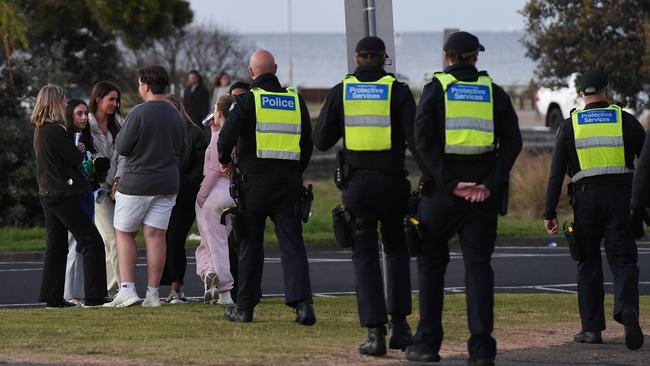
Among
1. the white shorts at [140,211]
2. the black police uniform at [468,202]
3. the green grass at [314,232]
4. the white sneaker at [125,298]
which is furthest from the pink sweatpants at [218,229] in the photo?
the green grass at [314,232]

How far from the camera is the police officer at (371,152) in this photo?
31.1 feet

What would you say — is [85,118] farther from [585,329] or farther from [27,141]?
[27,141]

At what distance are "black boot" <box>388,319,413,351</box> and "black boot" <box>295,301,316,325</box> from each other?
1243 mm

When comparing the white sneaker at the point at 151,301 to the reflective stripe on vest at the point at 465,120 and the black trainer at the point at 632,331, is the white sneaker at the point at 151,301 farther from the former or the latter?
the reflective stripe on vest at the point at 465,120

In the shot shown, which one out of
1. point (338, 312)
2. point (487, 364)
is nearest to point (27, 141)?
point (338, 312)

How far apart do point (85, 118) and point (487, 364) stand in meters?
5.30

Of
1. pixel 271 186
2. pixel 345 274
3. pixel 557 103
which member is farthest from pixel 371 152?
pixel 557 103

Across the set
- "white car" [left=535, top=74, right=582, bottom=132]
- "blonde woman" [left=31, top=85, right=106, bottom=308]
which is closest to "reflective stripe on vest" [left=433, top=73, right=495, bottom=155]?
"blonde woman" [left=31, top=85, right=106, bottom=308]

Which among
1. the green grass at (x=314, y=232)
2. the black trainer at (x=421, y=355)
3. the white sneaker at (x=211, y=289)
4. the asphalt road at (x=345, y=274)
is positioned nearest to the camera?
the black trainer at (x=421, y=355)

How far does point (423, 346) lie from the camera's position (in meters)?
9.17

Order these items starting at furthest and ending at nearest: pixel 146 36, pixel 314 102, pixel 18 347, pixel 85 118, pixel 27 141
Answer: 1. pixel 314 102
2. pixel 146 36
3. pixel 27 141
4. pixel 85 118
5. pixel 18 347

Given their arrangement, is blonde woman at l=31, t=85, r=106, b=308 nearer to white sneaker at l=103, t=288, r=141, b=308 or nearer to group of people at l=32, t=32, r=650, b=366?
group of people at l=32, t=32, r=650, b=366

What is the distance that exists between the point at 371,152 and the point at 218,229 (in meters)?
3.28

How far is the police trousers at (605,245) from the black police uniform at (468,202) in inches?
68.7
